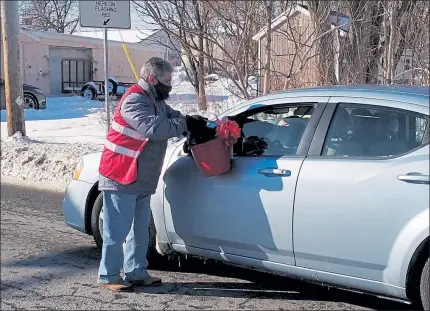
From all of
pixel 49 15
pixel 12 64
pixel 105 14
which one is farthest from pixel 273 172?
pixel 49 15

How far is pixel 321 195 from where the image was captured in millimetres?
4441

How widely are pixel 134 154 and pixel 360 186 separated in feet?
5.65

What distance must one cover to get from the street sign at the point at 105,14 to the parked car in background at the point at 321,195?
4.98 m

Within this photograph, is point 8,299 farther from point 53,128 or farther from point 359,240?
point 53,128

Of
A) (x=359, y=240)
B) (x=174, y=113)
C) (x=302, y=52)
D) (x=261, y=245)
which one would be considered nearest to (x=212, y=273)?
(x=261, y=245)

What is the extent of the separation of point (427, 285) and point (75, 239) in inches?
154

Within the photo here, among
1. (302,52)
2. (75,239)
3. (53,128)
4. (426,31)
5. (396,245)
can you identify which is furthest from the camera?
(53,128)

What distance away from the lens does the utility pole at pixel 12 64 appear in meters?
12.7

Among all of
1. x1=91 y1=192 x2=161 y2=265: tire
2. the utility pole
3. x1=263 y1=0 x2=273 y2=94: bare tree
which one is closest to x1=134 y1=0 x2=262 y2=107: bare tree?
x1=263 y1=0 x2=273 y2=94: bare tree

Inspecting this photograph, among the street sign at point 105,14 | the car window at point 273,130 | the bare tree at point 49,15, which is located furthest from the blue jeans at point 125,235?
the bare tree at point 49,15

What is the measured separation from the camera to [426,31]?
11391mm

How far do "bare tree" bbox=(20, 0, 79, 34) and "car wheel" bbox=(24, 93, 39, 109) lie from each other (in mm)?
13972

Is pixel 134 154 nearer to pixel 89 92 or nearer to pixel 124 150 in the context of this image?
pixel 124 150

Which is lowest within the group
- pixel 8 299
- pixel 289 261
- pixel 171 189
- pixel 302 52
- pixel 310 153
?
pixel 8 299
